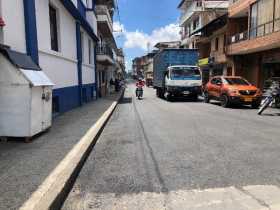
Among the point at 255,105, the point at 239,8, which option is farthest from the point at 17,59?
the point at 239,8

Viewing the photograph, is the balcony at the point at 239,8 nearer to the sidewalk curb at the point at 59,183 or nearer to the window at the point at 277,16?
the window at the point at 277,16

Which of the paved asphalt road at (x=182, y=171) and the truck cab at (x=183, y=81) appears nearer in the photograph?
the paved asphalt road at (x=182, y=171)

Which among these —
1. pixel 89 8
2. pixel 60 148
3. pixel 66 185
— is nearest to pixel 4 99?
pixel 60 148

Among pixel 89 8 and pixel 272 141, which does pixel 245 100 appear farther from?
pixel 89 8

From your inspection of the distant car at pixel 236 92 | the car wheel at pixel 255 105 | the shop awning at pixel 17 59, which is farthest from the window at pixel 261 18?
the shop awning at pixel 17 59

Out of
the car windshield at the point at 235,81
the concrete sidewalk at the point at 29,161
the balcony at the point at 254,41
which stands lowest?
the concrete sidewalk at the point at 29,161

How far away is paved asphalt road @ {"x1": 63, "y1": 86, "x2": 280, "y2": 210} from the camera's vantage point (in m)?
3.88

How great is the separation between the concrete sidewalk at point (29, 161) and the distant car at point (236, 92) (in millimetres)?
9896

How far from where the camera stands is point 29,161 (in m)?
5.09

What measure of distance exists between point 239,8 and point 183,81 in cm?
857

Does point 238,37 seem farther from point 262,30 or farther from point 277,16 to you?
point 277,16

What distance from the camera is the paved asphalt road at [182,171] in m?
3.88

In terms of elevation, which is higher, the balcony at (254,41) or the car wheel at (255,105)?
the balcony at (254,41)

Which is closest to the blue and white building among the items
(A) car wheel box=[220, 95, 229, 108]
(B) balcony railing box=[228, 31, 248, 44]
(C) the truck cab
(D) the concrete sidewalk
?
(D) the concrete sidewalk
